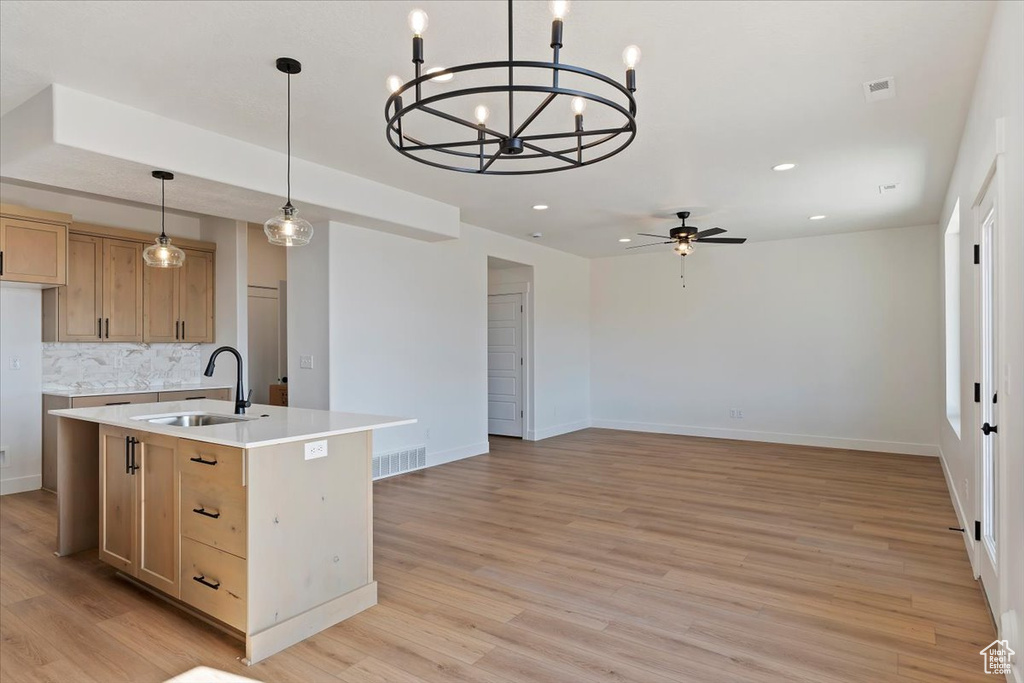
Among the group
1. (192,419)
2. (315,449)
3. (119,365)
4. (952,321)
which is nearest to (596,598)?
(315,449)

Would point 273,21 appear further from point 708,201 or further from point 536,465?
point 536,465

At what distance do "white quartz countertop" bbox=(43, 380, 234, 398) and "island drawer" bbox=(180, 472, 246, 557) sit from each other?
11.5 ft

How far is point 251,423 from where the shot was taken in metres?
3.00

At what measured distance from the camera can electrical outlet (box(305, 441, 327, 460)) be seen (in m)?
2.68

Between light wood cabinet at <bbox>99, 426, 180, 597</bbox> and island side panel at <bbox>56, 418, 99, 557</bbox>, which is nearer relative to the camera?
light wood cabinet at <bbox>99, 426, 180, 597</bbox>

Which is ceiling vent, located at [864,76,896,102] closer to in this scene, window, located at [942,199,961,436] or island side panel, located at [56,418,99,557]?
window, located at [942,199,961,436]

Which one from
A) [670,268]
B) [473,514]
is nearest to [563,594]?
[473,514]

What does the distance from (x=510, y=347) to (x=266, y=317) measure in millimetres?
3667

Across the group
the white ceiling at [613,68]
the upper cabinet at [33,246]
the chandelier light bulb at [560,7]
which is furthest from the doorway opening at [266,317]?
the chandelier light bulb at [560,7]

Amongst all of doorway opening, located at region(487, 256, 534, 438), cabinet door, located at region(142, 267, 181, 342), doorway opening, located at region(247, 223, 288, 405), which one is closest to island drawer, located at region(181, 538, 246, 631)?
cabinet door, located at region(142, 267, 181, 342)

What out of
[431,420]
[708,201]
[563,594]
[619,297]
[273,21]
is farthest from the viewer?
[619,297]

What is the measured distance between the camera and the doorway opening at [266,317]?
8.18 meters

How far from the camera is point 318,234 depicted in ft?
17.5

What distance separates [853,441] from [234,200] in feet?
24.6
